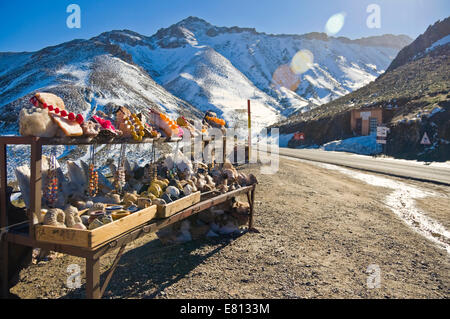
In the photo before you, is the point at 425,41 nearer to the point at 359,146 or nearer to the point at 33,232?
the point at 359,146

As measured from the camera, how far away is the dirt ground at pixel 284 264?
3965 millimetres

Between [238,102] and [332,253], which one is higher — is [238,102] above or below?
above

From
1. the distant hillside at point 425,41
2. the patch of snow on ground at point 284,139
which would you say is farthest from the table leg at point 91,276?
the distant hillside at point 425,41

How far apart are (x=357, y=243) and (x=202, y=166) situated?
374 cm

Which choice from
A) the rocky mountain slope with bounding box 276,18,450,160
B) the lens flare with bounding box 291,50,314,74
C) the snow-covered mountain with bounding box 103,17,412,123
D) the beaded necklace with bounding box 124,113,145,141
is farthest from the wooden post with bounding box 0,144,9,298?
the lens flare with bounding box 291,50,314,74

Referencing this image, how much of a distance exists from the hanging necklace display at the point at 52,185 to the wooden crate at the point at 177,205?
1.38m

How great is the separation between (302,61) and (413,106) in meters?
119

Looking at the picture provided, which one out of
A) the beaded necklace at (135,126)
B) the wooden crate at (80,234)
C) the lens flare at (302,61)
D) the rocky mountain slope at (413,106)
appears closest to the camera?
the wooden crate at (80,234)

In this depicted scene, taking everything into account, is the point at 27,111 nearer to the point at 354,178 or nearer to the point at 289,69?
the point at 354,178

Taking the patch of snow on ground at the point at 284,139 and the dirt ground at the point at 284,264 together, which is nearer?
the dirt ground at the point at 284,264

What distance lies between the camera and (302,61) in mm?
136500

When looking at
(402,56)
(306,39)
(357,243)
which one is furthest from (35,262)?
(306,39)

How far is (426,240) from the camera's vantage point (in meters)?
6.06

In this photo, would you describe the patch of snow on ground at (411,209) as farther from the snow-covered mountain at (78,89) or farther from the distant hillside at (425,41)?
the distant hillside at (425,41)
